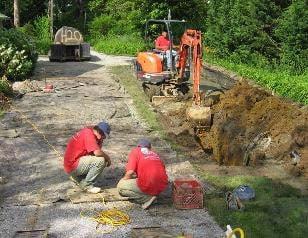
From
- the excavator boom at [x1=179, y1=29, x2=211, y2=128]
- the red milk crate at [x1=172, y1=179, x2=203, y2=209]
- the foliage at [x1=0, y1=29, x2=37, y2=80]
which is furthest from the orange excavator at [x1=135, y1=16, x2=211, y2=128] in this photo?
the red milk crate at [x1=172, y1=179, x2=203, y2=209]

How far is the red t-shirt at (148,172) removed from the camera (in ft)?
25.6

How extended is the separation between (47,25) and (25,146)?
30.4 m

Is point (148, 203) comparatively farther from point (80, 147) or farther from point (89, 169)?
point (80, 147)

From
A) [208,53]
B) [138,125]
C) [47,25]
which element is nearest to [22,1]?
[47,25]

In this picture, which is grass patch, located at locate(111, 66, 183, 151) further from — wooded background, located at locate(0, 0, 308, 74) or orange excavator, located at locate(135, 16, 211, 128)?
wooded background, located at locate(0, 0, 308, 74)

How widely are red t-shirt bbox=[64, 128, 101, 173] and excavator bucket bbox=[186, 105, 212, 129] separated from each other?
18.1 ft

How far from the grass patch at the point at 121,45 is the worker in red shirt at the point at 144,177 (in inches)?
1011

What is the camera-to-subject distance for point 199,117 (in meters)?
13.7

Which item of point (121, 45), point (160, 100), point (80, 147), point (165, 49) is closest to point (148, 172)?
point (80, 147)

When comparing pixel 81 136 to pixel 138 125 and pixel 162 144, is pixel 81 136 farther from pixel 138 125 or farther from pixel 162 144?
pixel 138 125

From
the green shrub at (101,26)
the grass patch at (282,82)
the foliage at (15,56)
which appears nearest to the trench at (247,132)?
the grass patch at (282,82)

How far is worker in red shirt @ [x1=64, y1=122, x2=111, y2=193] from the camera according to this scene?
27.7ft

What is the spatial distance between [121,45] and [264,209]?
2756cm

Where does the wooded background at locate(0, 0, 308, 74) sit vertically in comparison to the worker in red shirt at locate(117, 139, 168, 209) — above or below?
above
